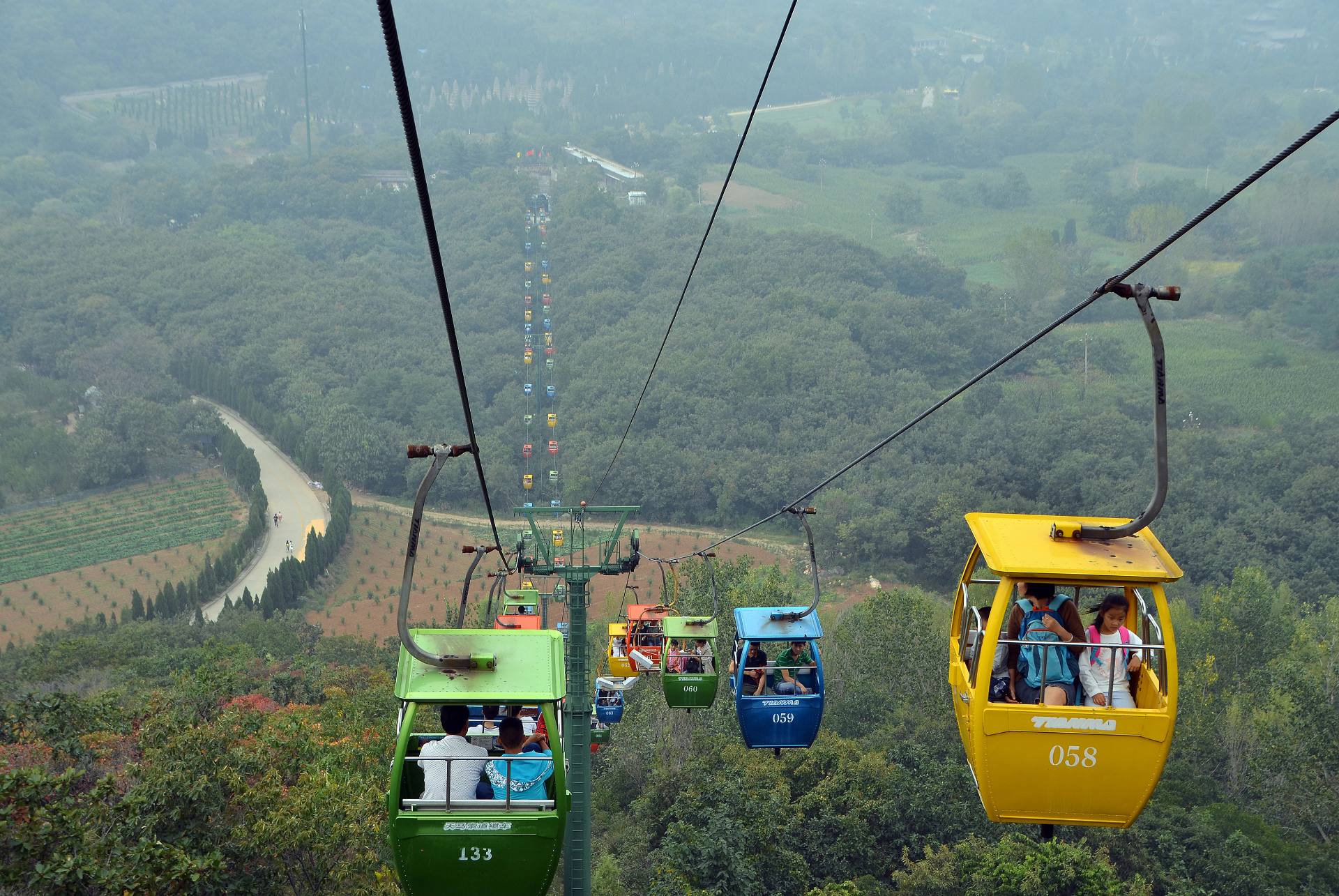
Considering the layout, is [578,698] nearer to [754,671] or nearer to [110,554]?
[754,671]

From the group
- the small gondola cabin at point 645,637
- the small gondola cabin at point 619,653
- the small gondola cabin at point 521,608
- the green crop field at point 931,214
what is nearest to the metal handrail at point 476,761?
the small gondola cabin at point 645,637

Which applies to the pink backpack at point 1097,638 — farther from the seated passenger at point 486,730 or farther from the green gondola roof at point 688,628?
the green gondola roof at point 688,628

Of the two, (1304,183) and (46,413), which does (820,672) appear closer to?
(46,413)

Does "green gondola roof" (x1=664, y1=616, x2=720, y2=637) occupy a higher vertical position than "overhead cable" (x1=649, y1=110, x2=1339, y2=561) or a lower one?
lower

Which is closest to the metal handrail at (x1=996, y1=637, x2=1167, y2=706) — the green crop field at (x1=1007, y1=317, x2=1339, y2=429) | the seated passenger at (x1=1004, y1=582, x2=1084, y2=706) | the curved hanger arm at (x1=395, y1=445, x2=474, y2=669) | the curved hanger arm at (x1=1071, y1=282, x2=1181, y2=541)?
the seated passenger at (x1=1004, y1=582, x2=1084, y2=706)

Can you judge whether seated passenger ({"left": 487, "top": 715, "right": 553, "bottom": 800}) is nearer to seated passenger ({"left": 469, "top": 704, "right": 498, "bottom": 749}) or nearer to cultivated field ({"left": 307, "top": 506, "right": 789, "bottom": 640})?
seated passenger ({"left": 469, "top": 704, "right": 498, "bottom": 749})

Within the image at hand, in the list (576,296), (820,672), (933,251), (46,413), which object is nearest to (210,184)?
(576,296)
